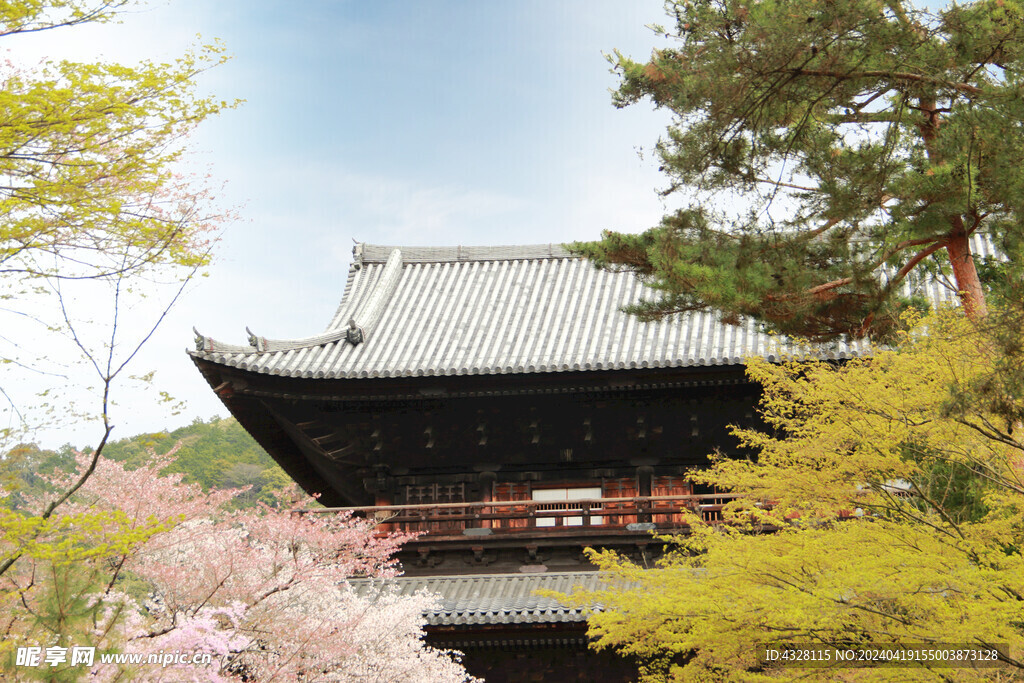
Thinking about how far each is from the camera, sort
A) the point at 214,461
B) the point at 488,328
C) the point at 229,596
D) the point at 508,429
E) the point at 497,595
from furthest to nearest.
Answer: the point at 214,461
the point at 488,328
the point at 508,429
the point at 497,595
the point at 229,596

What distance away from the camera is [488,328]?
15312mm

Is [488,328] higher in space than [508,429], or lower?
higher

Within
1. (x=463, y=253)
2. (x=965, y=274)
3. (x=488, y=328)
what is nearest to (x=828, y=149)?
(x=965, y=274)

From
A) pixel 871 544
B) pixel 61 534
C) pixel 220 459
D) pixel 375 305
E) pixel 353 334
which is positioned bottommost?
pixel 871 544

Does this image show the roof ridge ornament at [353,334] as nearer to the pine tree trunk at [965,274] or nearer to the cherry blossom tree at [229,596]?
the cherry blossom tree at [229,596]

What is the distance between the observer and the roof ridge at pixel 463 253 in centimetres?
1830

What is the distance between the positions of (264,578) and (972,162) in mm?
8321

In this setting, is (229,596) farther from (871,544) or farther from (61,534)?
(871,544)

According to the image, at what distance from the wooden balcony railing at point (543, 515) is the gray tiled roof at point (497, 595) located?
586 millimetres

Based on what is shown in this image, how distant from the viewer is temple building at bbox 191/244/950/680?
12.4 meters

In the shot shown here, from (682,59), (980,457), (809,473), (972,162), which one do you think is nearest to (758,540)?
(809,473)

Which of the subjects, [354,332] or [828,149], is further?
[354,332]

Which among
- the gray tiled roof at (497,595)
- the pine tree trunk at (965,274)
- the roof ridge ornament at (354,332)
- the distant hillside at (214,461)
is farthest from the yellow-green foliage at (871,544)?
the distant hillside at (214,461)

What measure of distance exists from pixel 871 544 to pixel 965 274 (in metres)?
3.17
